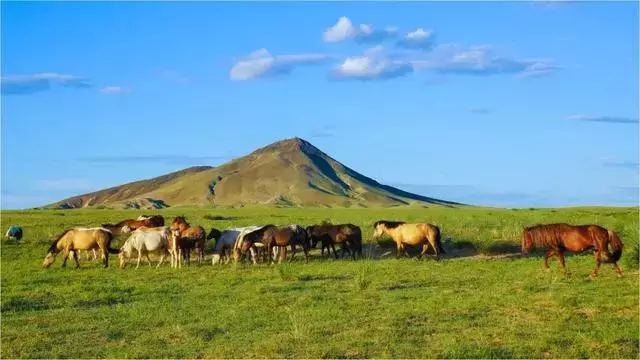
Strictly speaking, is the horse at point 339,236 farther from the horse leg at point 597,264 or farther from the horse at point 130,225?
the horse leg at point 597,264

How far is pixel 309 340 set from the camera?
10992 mm

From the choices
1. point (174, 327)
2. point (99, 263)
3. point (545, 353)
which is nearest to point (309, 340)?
point (174, 327)

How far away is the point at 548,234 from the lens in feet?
62.6

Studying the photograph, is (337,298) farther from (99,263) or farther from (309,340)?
(99,263)

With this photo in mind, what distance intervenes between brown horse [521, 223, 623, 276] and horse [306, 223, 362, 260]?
21.0 feet

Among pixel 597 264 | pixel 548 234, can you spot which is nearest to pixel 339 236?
pixel 548 234

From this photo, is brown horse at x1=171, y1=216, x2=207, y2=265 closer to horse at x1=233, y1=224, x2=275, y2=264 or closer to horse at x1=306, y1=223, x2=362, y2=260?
horse at x1=233, y1=224, x2=275, y2=264

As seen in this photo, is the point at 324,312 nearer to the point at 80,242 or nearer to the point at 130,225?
the point at 80,242

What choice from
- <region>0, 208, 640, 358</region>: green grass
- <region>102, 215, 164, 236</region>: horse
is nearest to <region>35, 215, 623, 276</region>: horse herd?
<region>0, 208, 640, 358</region>: green grass

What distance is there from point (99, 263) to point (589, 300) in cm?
1477

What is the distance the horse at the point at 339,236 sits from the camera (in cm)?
2434

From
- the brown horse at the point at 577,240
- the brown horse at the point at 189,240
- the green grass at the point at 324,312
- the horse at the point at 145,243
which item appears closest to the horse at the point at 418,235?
the green grass at the point at 324,312

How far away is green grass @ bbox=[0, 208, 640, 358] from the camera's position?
1065cm

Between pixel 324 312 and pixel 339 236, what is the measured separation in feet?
37.5
